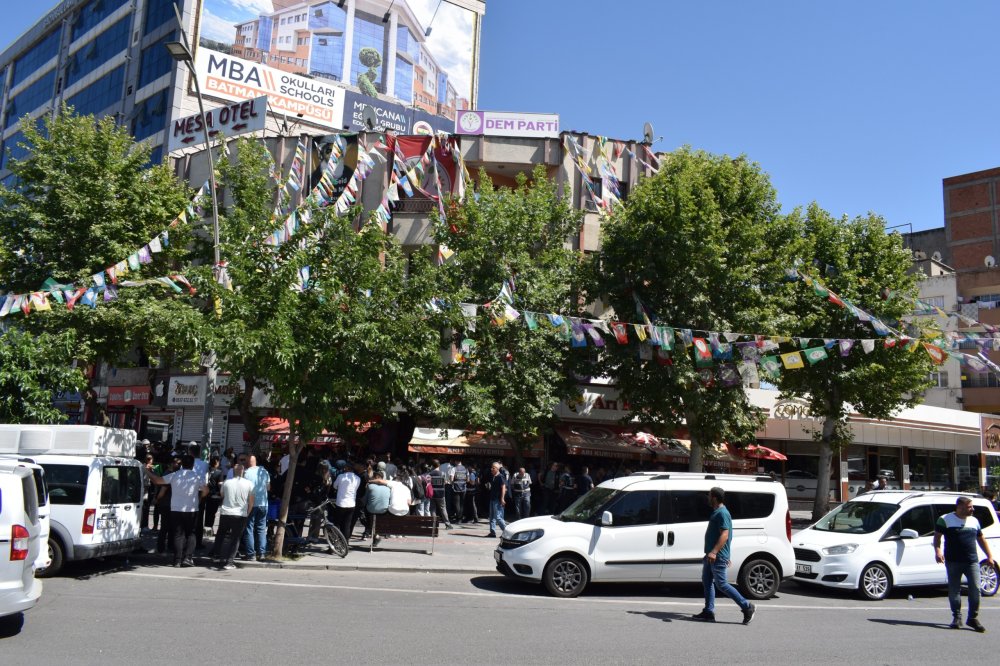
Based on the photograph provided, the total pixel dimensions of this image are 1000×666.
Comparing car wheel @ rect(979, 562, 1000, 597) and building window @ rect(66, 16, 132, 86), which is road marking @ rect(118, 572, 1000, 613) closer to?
car wheel @ rect(979, 562, 1000, 597)

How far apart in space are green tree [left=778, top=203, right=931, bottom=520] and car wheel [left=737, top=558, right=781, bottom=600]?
438 inches

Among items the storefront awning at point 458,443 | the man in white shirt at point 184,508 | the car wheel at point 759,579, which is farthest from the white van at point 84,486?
the storefront awning at point 458,443

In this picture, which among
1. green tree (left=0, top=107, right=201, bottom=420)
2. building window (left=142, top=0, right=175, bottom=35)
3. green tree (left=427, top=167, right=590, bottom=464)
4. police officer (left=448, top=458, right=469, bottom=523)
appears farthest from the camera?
building window (left=142, top=0, right=175, bottom=35)

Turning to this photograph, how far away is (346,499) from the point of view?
1414 cm

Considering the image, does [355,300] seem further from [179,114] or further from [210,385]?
[179,114]

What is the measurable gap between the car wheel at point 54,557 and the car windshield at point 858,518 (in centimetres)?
1172

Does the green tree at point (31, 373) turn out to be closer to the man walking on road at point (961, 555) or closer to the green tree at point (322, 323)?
the green tree at point (322, 323)

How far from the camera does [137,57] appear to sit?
39.9 metres

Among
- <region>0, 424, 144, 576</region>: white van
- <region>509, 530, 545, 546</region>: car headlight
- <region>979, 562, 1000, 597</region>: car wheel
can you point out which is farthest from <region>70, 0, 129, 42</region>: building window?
<region>979, 562, 1000, 597</region>: car wheel

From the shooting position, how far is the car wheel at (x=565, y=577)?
10688mm

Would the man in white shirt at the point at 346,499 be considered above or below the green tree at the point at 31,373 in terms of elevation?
below

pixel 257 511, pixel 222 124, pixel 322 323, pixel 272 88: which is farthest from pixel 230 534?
pixel 272 88

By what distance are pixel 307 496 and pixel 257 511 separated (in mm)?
2696

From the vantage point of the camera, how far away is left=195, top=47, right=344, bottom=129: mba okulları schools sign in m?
37.0
